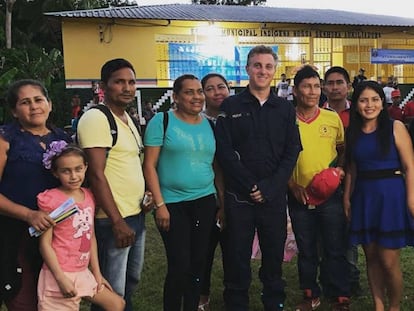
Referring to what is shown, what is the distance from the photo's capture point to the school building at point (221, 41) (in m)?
16.4

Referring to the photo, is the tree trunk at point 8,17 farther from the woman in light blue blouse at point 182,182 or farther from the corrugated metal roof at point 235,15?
the woman in light blue blouse at point 182,182

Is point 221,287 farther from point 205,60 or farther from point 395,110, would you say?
point 205,60

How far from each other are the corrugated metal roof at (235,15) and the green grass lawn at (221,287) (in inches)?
491

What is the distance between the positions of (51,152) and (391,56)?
20.6 m

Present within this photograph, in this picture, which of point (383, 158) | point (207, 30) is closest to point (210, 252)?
point (383, 158)

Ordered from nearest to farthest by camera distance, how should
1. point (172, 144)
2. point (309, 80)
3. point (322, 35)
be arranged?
point (172, 144)
point (309, 80)
point (322, 35)

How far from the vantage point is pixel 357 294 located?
435cm

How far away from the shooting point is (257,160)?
3.48 meters

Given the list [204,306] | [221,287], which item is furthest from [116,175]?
[221,287]

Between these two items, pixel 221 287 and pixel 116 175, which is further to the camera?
pixel 221 287

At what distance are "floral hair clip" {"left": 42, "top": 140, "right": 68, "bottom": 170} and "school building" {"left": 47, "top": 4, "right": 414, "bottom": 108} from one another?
14.1 metres

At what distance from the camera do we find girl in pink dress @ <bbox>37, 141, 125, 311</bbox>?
2.61 meters

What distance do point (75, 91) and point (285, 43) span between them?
822 centimetres

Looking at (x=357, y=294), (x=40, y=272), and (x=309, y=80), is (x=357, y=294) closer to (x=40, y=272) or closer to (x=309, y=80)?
(x=309, y=80)
